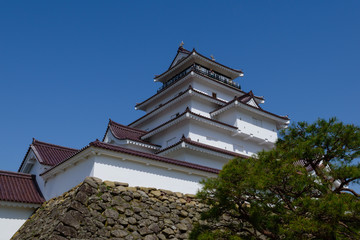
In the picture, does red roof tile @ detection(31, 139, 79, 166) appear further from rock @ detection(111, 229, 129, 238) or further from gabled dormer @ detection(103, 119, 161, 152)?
rock @ detection(111, 229, 129, 238)

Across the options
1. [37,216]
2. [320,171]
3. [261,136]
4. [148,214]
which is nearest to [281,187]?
[320,171]

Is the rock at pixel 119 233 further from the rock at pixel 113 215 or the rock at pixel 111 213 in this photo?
the rock at pixel 111 213

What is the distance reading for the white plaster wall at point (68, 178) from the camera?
10.7m

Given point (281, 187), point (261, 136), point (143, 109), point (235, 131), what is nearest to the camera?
point (281, 187)

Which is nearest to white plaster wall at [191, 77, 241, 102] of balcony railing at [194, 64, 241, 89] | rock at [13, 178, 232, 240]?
balcony railing at [194, 64, 241, 89]

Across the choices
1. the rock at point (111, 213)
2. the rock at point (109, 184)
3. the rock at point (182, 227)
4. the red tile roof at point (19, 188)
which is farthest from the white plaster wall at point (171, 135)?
the rock at point (111, 213)

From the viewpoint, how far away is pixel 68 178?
11664 millimetres

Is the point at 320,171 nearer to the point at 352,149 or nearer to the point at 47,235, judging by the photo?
the point at 352,149

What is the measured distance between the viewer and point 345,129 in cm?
852

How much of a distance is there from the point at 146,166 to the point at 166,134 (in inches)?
377

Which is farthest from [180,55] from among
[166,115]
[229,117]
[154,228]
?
[154,228]

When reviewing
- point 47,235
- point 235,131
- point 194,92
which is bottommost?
point 47,235

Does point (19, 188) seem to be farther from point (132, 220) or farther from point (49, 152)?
point (132, 220)

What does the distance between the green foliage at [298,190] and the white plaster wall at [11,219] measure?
7449 mm
